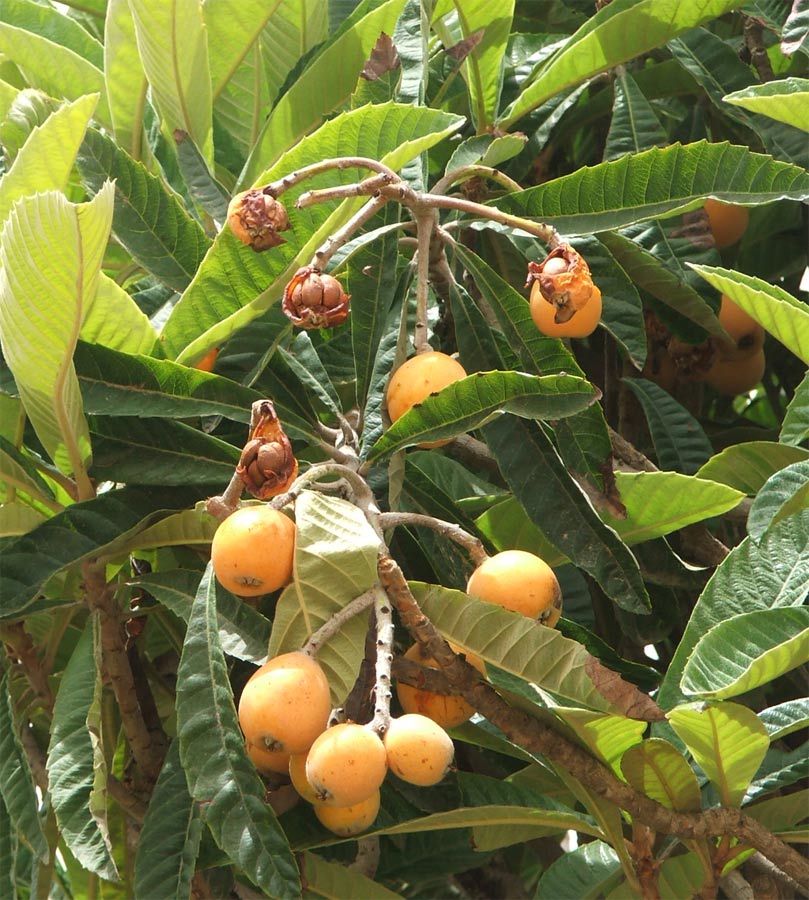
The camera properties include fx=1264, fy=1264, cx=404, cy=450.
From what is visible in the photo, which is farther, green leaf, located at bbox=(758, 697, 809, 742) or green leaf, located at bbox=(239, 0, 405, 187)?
green leaf, located at bbox=(239, 0, 405, 187)

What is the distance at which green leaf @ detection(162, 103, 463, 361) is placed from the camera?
112 centimetres

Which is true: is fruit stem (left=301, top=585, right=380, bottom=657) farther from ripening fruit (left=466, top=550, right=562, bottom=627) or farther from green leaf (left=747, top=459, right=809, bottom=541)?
green leaf (left=747, top=459, right=809, bottom=541)

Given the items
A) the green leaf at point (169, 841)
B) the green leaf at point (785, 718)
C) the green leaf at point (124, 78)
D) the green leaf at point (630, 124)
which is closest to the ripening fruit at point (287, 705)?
the green leaf at point (169, 841)

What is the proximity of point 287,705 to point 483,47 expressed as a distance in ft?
2.91

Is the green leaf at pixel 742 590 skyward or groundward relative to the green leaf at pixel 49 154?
groundward

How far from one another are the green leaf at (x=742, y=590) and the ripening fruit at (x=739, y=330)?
1.62ft

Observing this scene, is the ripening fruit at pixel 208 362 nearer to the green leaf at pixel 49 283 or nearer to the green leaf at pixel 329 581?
the green leaf at pixel 49 283

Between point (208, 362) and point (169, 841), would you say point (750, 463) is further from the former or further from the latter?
point (169, 841)

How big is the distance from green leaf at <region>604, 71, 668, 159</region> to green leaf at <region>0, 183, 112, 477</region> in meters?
0.80

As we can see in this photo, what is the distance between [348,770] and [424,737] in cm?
6

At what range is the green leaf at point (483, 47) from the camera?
1442 mm

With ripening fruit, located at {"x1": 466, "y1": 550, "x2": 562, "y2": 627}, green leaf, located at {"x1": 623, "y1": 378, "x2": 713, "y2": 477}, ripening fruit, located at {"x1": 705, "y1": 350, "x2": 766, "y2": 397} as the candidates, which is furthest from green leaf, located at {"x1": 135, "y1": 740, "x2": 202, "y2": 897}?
ripening fruit, located at {"x1": 705, "y1": 350, "x2": 766, "y2": 397}

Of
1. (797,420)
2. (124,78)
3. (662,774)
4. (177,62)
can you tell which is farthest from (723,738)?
(124,78)

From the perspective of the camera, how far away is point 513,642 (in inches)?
39.3
